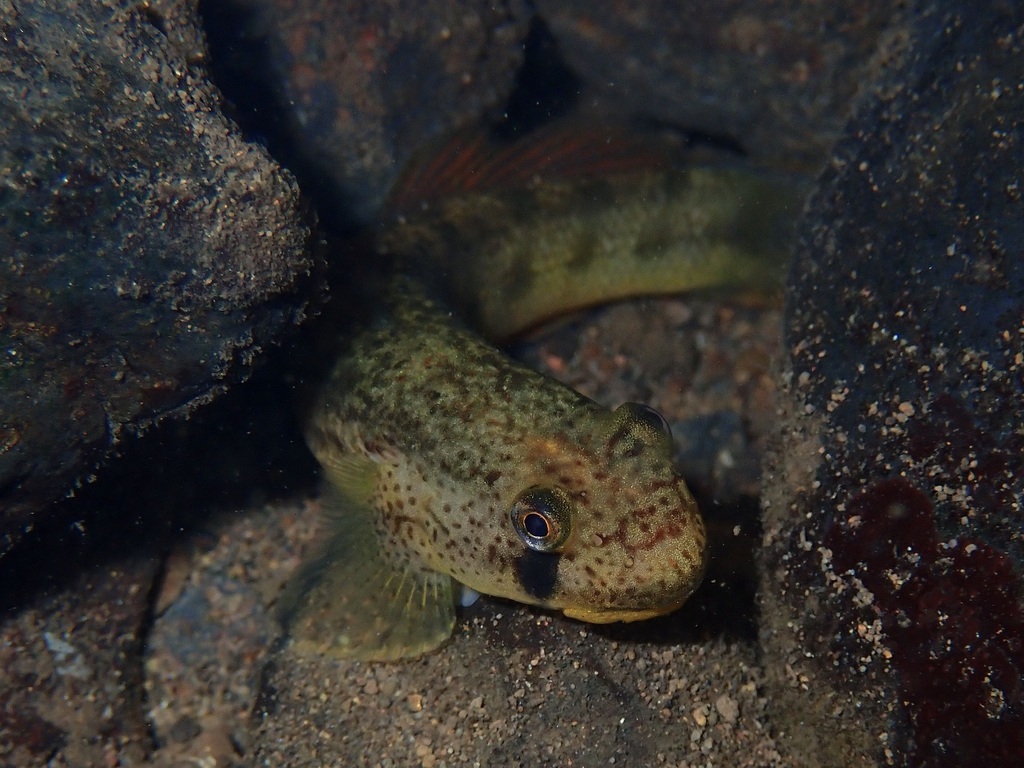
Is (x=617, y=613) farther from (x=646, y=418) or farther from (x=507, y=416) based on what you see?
(x=507, y=416)

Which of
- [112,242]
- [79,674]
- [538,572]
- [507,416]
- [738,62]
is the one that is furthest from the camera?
[738,62]

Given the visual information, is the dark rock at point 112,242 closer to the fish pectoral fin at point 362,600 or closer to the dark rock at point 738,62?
the fish pectoral fin at point 362,600

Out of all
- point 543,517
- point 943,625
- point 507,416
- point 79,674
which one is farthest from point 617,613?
point 79,674

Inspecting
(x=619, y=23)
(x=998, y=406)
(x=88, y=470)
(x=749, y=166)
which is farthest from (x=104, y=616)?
(x=619, y=23)

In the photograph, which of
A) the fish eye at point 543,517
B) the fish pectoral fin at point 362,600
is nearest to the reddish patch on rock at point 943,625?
the fish eye at point 543,517

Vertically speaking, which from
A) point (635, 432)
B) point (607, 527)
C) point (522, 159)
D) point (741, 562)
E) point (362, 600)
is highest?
point (522, 159)
